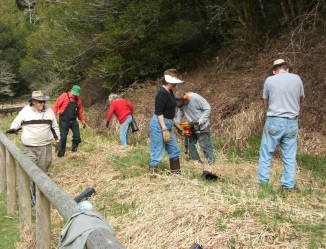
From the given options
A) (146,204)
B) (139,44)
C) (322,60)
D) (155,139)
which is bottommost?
(146,204)

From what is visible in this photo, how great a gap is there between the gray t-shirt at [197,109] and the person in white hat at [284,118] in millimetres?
1899

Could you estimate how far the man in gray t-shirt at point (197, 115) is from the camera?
766 cm

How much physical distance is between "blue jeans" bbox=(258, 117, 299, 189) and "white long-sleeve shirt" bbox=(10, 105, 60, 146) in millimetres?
3379

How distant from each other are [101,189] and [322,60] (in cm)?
793

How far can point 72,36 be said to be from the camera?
61.1ft

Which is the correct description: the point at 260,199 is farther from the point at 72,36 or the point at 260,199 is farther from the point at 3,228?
the point at 72,36

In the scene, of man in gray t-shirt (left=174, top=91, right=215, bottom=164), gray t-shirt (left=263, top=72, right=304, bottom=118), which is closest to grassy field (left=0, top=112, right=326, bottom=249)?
man in gray t-shirt (left=174, top=91, right=215, bottom=164)

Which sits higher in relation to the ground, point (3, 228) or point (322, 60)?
point (322, 60)

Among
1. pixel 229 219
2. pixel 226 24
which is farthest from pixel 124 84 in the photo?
pixel 229 219

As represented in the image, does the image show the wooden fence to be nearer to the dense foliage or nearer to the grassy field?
the grassy field

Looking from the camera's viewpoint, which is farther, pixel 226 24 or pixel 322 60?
pixel 226 24

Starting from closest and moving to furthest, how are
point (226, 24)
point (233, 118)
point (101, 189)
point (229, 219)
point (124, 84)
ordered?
point (229, 219) → point (101, 189) → point (233, 118) → point (226, 24) → point (124, 84)

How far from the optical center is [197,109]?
25.7 feet

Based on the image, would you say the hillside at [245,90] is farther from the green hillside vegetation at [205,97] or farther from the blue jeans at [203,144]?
the blue jeans at [203,144]
